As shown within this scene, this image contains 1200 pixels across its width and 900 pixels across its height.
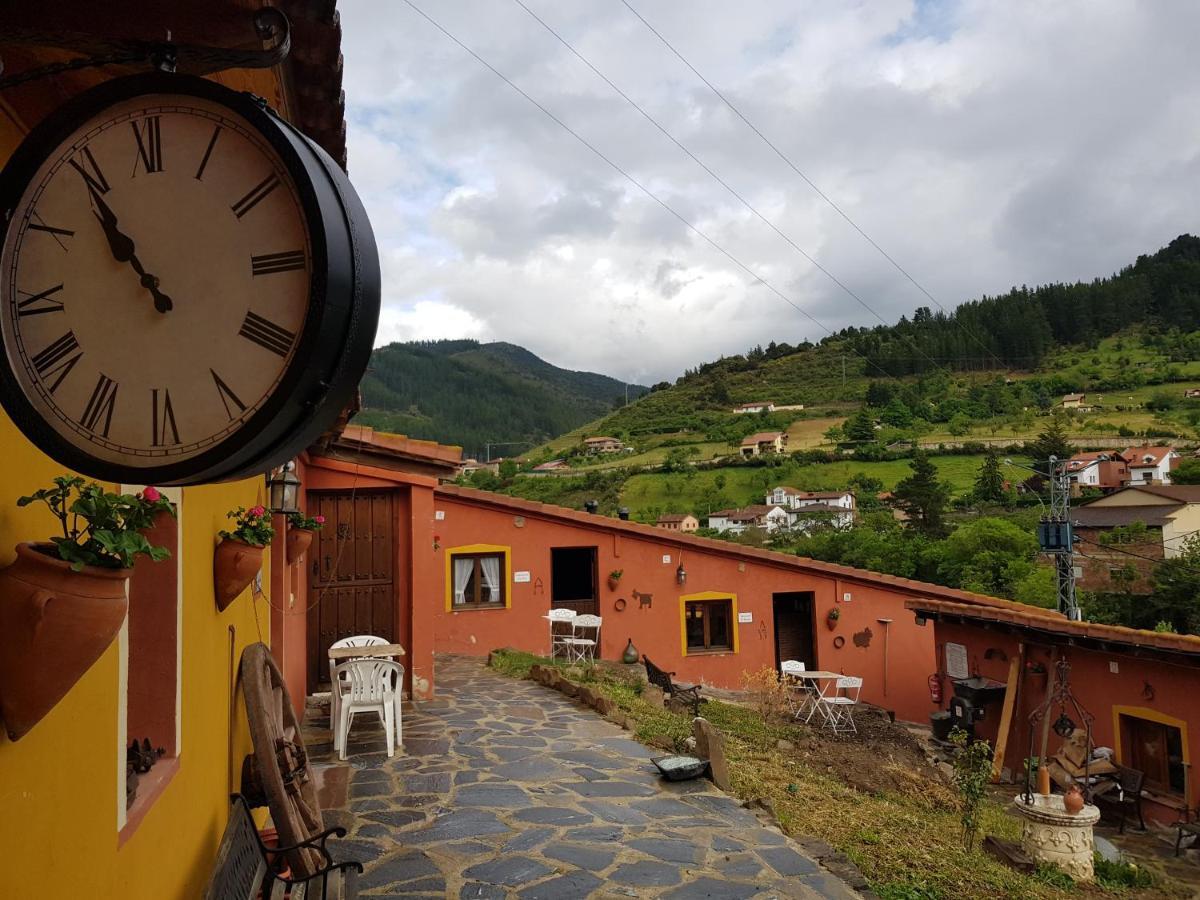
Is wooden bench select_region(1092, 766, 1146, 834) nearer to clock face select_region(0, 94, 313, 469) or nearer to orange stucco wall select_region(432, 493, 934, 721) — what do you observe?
orange stucco wall select_region(432, 493, 934, 721)

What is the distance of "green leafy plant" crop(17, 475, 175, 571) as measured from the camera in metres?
1.50

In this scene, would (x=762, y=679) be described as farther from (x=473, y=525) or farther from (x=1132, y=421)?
(x=1132, y=421)

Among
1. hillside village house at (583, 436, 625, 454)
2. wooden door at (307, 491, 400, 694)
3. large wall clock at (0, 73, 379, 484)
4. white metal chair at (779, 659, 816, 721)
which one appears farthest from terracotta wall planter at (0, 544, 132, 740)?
hillside village house at (583, 436, 625, 454)

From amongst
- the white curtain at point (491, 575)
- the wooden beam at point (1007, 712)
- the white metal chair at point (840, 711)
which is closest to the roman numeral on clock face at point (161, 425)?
the white metal chair at point (840, 711)

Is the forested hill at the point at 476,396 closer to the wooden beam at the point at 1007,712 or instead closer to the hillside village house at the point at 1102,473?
the hillside village house at the point at 1102,473

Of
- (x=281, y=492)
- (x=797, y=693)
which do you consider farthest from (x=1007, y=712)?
(x=281, y=492)

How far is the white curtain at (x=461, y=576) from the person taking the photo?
15.2m

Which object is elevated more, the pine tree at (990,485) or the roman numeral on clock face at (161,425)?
the pine tree at (990,485)

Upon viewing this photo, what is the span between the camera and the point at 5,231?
4.27 ft

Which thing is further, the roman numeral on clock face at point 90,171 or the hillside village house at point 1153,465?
the hillside village house at point 1153,465

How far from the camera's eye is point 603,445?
66.6 meters

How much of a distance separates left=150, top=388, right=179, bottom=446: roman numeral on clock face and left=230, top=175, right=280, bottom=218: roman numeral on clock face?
0.33 m

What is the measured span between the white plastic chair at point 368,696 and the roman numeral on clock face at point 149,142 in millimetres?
5834

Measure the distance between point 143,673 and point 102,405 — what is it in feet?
6.73
